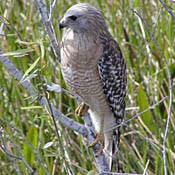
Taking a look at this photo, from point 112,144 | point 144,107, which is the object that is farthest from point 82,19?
point 112,144

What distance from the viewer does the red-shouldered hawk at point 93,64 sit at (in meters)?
2.07

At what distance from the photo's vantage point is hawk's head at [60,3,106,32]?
6.44ft

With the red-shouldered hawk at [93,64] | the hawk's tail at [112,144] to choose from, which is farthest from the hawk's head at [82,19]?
the hawk's tail at [112,144]

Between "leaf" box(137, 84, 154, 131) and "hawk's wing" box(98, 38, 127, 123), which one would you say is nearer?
"hawk's wing" box(98, 38, 127, 123)

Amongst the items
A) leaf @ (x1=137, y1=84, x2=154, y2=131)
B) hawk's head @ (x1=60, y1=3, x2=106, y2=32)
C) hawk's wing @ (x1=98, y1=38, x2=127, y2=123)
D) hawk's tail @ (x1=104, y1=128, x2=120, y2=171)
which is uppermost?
hawk's head @ (x1=60, y1=3, x2=106, y2=32)

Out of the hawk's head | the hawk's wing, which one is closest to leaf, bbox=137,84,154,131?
the hawk's wing

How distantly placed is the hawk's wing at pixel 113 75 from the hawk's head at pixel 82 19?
184 mm

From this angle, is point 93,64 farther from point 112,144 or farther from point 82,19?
point 112,144

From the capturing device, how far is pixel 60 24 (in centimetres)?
193

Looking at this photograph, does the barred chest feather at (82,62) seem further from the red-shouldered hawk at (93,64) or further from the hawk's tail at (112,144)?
the hawk's tail at (112,144)

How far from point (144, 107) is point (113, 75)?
0.40 m

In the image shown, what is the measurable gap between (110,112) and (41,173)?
824 mm

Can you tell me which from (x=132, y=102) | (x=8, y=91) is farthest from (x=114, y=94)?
(x=8, y=91)

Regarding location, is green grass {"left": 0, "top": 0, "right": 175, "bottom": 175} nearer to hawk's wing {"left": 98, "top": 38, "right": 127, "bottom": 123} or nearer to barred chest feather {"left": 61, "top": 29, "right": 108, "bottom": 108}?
hawk's wing {"left": 98, "top": 38, "right": 127, "bottom": 123}
